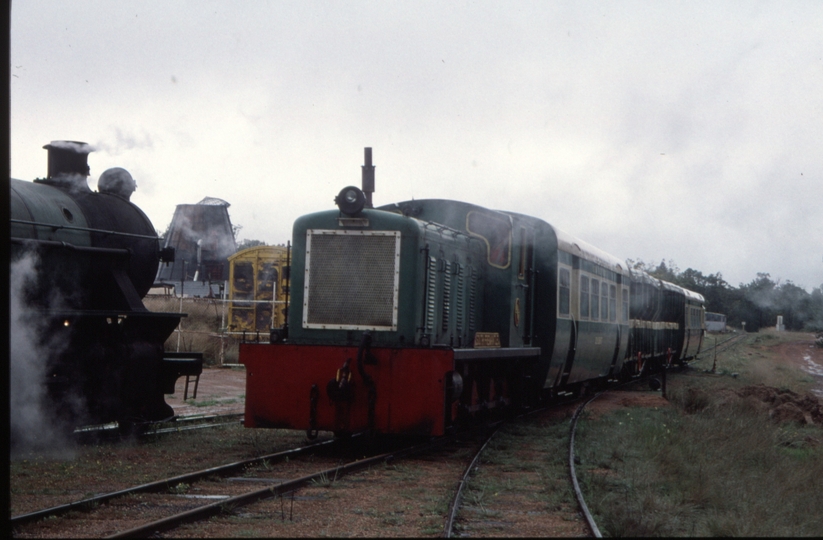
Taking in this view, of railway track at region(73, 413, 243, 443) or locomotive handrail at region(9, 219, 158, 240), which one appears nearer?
locomotive handrail at region(9, 219, 158, 240)

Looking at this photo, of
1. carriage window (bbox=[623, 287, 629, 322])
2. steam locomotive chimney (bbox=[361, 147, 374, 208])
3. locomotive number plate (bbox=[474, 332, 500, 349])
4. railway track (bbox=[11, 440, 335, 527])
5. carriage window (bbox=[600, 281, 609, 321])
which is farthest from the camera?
carriage window (bbox=[623, 287, 629, 322])

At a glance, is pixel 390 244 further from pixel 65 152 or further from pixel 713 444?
pixel 713 444

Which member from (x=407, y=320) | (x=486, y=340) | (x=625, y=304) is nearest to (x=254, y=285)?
(x=625, y=304)

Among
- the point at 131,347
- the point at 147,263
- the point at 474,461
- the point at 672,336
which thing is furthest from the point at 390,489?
the point at 672,336

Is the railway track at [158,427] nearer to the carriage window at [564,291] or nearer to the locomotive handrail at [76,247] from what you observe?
the locomotive handrail at [76,247]

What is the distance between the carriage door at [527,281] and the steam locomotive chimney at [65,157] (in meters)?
5.80

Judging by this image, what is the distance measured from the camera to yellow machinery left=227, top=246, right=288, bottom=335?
2792cm

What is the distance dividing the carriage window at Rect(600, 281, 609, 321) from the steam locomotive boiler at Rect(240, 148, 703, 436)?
368 cm

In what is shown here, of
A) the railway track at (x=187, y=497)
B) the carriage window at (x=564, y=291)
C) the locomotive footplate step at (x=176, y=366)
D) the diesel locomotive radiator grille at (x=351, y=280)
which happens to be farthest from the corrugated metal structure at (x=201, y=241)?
A: the railway track at (x=187, y=497)

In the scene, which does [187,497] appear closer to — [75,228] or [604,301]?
[75,228]

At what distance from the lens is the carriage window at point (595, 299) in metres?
15.0

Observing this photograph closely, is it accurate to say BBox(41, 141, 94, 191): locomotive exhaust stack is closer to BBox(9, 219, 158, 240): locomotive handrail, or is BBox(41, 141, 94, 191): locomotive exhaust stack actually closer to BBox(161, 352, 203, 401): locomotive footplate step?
BBox(9, 219, 158, 240): locomotive handrail

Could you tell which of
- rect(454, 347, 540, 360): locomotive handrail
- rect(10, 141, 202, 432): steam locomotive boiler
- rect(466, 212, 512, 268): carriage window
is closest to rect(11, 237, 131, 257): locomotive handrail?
rect(10, 141, 202, 432): steam locomotive boiler

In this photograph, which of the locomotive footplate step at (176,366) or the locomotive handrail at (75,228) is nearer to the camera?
the locomotive handrail at (75,228)
